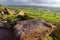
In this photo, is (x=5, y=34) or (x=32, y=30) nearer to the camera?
(x=32, y=30)

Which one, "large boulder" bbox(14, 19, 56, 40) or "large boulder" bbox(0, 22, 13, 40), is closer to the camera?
"large boulder" bbox(14, 19, 56, 40)

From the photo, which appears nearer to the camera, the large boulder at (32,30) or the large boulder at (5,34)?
the large boulder at (32,30)

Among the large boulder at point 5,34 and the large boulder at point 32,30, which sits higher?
the large boulder at point 32,30

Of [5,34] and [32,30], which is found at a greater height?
[32,30]

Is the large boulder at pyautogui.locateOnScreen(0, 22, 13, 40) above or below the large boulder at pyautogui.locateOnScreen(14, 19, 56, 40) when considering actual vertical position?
below

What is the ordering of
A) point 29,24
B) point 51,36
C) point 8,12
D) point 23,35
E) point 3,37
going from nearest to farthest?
1. point 23,35
2. point 29,24
3. point 3,37
4. point 51,36
5. point 8,12

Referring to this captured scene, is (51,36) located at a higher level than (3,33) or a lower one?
lower

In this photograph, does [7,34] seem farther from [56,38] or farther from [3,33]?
[56,38]

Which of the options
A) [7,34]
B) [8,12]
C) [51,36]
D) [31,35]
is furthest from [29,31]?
[8,12]
